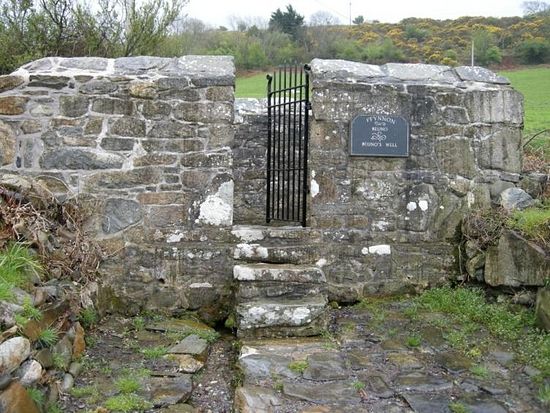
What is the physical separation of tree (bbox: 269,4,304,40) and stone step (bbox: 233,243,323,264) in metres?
20.1

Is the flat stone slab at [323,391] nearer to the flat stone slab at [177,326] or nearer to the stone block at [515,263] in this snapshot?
the flat stone slab at [177,326]

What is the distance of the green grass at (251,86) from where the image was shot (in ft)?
48.7

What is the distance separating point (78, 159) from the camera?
569 centimetres

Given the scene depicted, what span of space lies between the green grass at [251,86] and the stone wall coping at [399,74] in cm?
798

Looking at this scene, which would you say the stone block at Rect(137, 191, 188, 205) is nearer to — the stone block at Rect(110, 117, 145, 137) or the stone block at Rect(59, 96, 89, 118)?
the stone block at Rect(110, 117, 145, 137)

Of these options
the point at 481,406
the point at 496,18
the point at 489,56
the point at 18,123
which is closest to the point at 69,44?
the point at 18,123

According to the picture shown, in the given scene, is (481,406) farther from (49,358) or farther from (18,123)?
(18,123)

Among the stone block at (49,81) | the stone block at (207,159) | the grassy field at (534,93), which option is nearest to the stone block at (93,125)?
the stone block at (49,81)

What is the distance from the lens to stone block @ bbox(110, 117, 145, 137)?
18.7ft

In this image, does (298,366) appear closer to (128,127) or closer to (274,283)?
(274,283)

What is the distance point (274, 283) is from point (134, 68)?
105 inches

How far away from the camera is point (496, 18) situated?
101ft

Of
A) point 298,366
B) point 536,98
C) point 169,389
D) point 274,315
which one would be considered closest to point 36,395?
point 169,389

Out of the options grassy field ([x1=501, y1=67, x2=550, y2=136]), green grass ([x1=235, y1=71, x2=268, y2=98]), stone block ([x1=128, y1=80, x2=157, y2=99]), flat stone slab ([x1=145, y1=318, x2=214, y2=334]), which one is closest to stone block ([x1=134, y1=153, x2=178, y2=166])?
stone block ([x1=128, y1=80, x2=157, y2=99])
